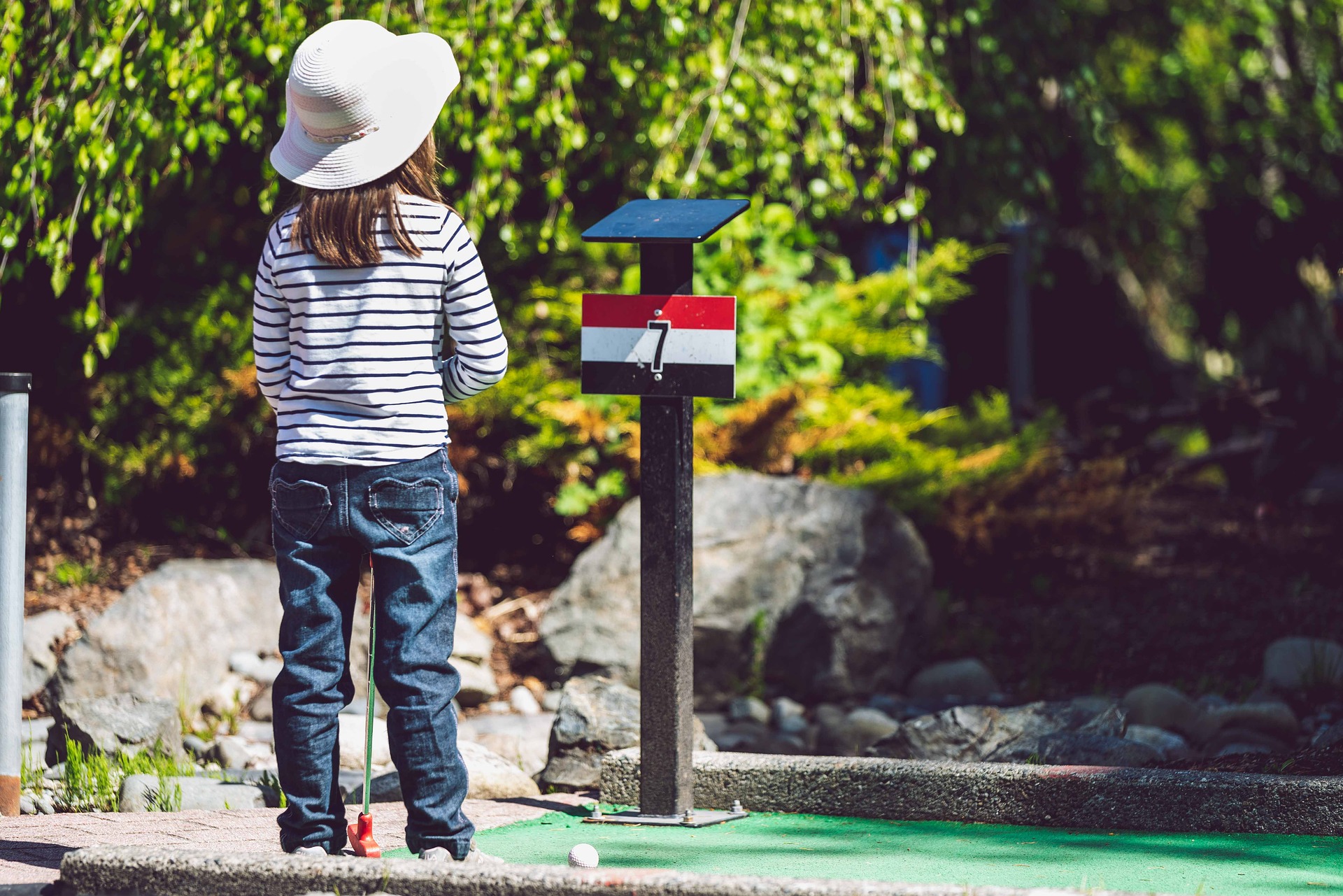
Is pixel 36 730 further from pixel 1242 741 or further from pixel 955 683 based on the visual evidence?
pixel 1242 741

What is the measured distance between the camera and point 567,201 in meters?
6.59

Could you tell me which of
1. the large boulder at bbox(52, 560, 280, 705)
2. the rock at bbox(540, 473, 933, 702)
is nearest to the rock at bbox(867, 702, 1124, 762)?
the rock at bbox(540, 473, 933, 702)

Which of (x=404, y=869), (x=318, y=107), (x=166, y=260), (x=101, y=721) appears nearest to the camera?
(x=404, y=869)

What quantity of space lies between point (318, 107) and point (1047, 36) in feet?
19.5

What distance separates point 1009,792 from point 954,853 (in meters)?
0.41

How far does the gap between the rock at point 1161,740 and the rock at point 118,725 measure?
10.5 ft

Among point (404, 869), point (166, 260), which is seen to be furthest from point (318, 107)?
point (166, 260)

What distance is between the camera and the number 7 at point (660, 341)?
3.82 metres

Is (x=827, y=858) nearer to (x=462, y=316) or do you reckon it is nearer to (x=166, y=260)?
(x=462, y=316)

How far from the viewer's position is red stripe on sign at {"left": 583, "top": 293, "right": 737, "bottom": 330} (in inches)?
150

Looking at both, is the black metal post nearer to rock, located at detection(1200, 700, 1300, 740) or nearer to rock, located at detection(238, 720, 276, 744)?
rock, located at detection(238, 720, 276, 744)

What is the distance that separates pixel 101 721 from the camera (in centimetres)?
475

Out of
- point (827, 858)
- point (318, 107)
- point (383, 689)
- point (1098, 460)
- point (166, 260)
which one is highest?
point (166, 260)

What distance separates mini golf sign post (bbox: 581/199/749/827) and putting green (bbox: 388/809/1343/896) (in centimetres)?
19
